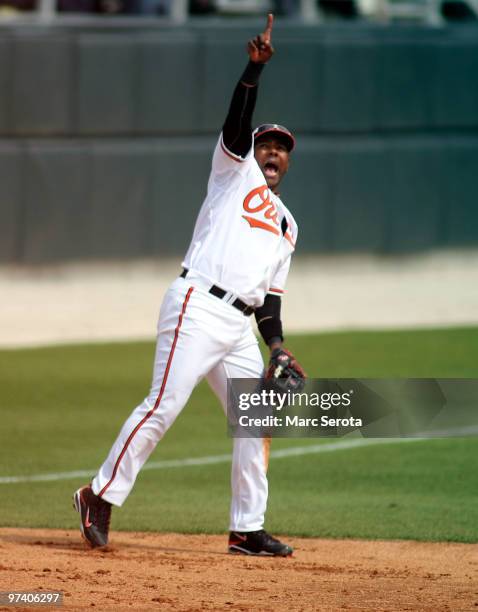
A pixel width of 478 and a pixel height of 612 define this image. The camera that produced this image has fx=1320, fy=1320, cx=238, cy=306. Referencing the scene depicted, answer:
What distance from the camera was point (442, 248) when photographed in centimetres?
1577

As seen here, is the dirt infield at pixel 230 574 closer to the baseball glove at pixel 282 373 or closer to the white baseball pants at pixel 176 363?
the white baseball pants at pixel 176 363

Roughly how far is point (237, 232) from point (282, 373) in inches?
23.6

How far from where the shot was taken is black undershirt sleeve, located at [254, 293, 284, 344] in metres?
5.58

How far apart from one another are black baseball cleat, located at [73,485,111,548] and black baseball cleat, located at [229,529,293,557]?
552 millimetres

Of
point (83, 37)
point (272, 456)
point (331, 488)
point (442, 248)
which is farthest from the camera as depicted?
point (442, 248)

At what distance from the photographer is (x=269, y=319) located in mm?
5586

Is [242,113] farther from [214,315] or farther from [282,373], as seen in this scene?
[282,373]

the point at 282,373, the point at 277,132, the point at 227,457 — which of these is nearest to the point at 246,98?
the point at 277,132

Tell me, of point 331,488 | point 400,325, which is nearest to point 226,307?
point 331,488

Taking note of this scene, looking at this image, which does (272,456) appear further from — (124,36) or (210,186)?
(124,36)

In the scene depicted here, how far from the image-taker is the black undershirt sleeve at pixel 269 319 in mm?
5578

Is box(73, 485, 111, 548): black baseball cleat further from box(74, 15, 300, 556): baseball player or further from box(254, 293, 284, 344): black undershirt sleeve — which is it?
box(254, 293, 284, 344): black undershirt sleeve

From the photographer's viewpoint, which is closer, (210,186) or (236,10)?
(210,186)

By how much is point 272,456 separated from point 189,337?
2888 millimetres
